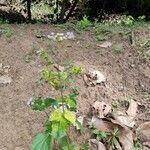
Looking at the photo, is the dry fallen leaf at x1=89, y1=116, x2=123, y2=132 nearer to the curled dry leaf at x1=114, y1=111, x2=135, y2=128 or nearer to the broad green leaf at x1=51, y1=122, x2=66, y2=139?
the curled dry leaf at x1=114, y1=111, x2=135, y2=128

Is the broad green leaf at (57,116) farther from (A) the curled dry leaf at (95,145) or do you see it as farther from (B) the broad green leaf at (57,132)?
(A) the curled dry leaf at (95,145)

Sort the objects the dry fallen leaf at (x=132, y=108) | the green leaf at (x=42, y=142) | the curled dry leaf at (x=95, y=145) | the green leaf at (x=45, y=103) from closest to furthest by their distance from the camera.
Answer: the green leaf at (x=42, y=142) < the green leaf at (x=45, y=103) < the curled dry leaf at (x=95, y=145) < the dry fallen leaf at (x=132, y=108)

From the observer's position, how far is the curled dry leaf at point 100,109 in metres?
3.88

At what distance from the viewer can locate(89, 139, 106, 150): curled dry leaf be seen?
3.64 meters

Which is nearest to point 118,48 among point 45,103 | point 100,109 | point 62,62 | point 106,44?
point 106,44

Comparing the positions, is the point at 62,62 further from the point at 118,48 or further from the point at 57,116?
the point at 57,116

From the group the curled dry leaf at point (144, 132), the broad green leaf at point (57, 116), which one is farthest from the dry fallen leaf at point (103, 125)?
the broad green leaf at point (57, 116)

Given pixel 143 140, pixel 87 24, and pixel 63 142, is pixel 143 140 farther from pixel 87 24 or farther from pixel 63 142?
pixel 87 24

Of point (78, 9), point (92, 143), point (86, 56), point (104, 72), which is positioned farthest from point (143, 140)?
point (78, 9)

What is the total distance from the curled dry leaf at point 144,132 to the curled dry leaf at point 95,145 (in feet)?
1.16

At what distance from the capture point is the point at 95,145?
3672 millimetres

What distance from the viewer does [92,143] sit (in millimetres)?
3688

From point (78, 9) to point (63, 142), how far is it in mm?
6471

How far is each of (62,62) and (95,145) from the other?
1.14 meters
